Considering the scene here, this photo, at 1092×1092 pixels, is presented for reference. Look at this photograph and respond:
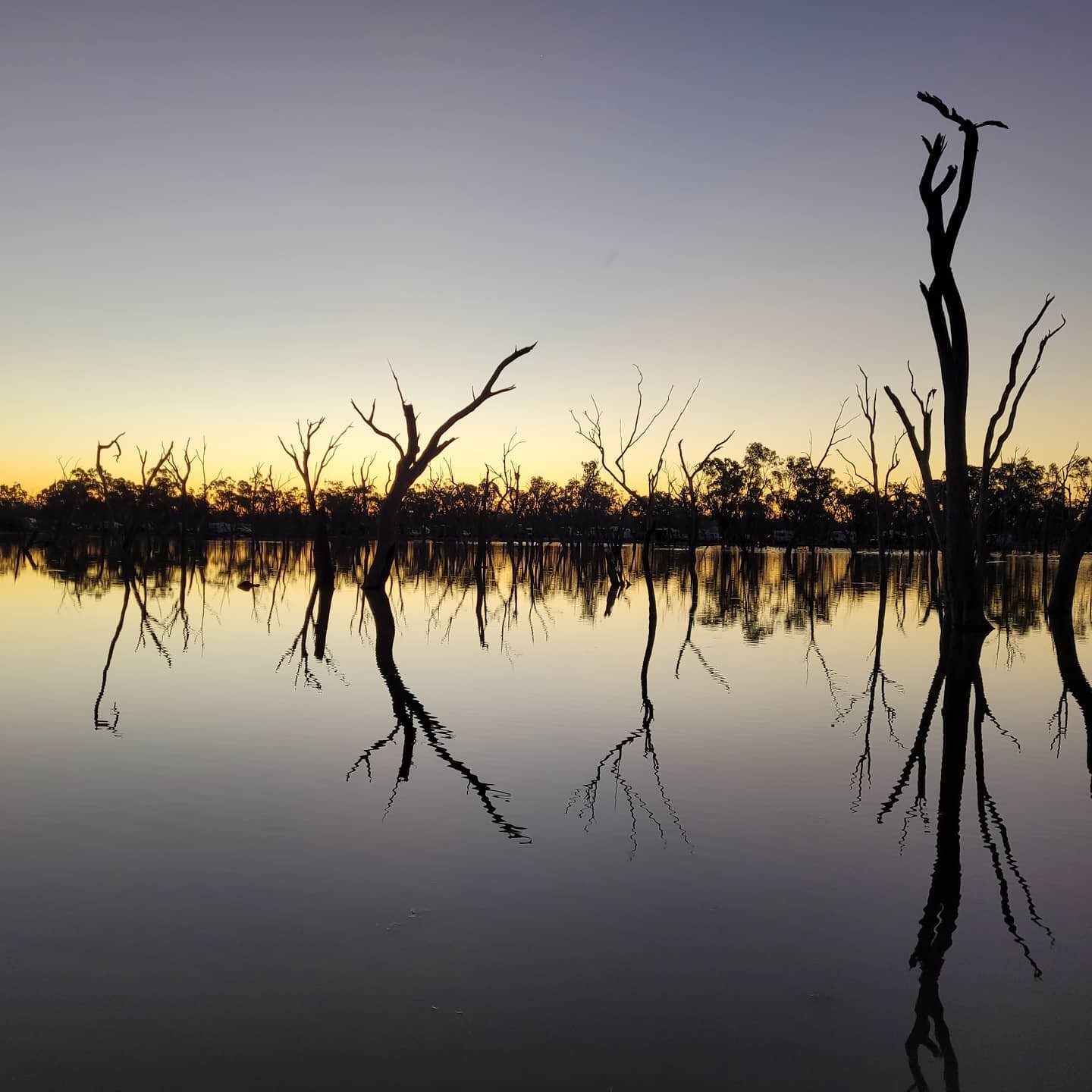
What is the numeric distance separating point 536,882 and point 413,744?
306 cm

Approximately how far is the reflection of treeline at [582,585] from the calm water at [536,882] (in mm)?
6295

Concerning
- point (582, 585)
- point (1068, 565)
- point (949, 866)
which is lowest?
point (582, 585)

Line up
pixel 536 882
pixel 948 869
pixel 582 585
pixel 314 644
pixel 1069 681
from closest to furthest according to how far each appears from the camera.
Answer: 1. pixel 536 882
2. pixel 948 869
3. pixel 1069 681
4. pixel 314 644
5. pixel 582 585

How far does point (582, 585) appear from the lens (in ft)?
99.7

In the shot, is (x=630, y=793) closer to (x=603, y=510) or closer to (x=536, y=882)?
(x=536, y=882)

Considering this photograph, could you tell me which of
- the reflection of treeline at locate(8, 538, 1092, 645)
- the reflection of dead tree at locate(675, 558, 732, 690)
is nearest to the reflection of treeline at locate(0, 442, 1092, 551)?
the reflection of treeline at locate(8, 538, 1092, 645)

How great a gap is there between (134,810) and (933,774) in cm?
540

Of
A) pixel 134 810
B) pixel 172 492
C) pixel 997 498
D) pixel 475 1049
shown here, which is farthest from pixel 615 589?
pixel 172 492

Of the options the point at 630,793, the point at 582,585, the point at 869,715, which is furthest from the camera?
the point at 582,585

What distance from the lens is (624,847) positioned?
4.95 meters

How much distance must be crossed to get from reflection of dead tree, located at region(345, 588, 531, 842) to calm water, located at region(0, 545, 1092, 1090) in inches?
1.9

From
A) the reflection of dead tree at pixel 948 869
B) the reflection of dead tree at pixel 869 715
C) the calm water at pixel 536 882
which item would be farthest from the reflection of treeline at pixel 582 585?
the reflection of dead tree at pixel 948 869

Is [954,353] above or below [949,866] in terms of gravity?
above

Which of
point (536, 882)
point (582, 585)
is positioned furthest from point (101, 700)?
point (582, 585)
